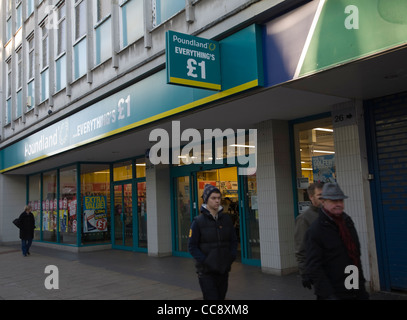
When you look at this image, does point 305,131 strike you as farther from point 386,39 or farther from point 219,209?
point 219,209

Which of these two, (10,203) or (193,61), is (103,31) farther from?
(10,203)

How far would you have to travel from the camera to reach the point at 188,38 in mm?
6660

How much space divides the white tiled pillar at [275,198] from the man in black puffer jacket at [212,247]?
369 cm

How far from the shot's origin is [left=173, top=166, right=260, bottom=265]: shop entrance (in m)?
9.27

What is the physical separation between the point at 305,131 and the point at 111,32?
5730 mm

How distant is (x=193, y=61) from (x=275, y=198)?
3.26 m

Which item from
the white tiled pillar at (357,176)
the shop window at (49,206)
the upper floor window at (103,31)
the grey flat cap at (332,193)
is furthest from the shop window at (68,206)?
Result: the grey flat cap at (332,193)

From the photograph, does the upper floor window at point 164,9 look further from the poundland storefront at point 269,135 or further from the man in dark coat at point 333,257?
the man in dark coat at point 333,257

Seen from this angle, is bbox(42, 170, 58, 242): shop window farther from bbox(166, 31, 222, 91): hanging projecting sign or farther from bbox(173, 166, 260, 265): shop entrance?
bbox(166, 31, 222, 91): hanging projecting sign

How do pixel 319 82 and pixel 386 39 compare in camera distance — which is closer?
pixel 386 39

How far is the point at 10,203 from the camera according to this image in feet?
63.1

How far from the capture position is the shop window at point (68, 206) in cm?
1499
